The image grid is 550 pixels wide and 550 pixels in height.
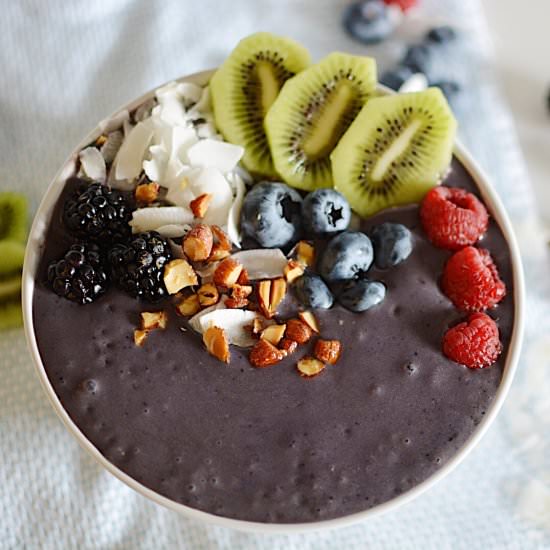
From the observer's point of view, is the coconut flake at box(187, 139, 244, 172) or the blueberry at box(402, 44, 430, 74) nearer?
the coconut flake at box(187, 139, 244, 172)

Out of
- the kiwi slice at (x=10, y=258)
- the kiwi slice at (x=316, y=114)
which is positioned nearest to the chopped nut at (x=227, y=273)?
the kiwi slice at (x=316, y=114)

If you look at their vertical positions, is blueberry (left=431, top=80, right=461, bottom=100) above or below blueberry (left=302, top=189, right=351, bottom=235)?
below

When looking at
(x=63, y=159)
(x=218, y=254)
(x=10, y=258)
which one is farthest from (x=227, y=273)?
(x=63, y=159)

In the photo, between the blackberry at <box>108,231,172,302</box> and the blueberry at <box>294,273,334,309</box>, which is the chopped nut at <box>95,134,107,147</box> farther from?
the blueberry at <box>294,273,334,309</box>

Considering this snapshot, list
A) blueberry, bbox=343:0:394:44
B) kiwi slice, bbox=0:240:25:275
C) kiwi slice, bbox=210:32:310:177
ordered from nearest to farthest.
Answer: kiwi slice, bbox=210:32:310:177, kiwi slice, bbox=0:240:25:275, blueberry, bbox=343:0:394:44

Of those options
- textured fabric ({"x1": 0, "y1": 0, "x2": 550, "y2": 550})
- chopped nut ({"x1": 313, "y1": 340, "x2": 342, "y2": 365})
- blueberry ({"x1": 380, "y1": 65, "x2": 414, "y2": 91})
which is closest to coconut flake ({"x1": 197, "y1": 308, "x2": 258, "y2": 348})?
chopped nut ({"x1": 313, "y1": 340, "x2": 342, "y2": 365})

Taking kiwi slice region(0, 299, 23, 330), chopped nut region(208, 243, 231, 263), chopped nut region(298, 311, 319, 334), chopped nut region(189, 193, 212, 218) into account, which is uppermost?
chopped nut region(189, 193, 212, 218)

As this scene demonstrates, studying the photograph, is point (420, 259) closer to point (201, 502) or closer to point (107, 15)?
point (201, 502)
